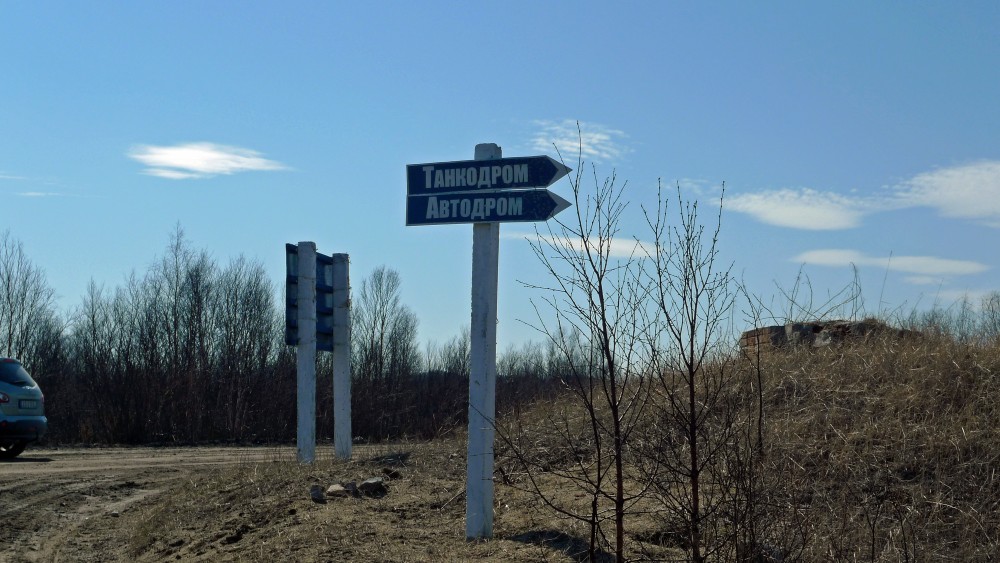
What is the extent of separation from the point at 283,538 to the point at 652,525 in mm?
2818

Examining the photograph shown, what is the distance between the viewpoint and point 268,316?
48.0 m

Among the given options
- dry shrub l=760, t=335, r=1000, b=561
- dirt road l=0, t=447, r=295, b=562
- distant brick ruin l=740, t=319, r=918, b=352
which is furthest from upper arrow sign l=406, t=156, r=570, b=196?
distant brick ruin l=740, t=319, r=918, b=352

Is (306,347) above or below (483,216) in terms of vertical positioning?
below

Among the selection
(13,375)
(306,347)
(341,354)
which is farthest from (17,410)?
(306,347)

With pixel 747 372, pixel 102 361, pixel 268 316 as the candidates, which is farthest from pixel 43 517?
pixel 268 316

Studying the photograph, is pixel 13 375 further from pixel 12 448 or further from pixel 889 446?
pixel 889 446

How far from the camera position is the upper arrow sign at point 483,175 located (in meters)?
7.34

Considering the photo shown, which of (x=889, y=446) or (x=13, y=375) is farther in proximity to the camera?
(x=13, y=375)

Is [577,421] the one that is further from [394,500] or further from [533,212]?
[533,212]

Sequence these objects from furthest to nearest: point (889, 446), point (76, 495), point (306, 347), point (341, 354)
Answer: point (341, 354)
point (76, 495)
point (306, 347)
point (889, 446)

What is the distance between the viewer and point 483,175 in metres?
7.58

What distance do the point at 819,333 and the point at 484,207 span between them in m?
6.31

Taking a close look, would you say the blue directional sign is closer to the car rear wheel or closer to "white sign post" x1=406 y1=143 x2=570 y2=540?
"white sign post" x1=406 y1=143 x2=570 y2=540

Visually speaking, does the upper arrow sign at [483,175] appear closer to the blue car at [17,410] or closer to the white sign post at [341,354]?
the white sign post at [341,354]
